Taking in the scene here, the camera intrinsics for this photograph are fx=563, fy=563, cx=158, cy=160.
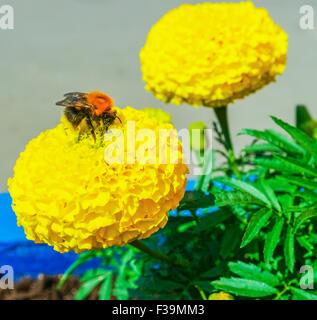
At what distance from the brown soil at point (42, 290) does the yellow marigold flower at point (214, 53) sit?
3.77 feet

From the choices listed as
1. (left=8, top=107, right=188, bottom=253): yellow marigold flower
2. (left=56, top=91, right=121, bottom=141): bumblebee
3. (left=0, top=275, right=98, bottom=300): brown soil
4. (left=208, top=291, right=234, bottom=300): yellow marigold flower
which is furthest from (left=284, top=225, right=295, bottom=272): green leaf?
(left=0, top=275, right=98, bottom=300): brown soil

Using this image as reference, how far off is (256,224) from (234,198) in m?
0.09

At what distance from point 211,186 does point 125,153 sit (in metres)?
0.58

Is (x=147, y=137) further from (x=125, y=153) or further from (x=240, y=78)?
(x=240, y=78)

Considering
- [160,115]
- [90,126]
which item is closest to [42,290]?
[160,115]

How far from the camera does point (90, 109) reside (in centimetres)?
107

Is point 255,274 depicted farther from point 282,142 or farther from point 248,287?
point 282,142

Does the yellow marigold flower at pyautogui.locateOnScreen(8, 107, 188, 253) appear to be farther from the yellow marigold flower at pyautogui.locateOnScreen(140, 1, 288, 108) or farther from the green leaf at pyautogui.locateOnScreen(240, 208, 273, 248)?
the yellow marigold flower at pyautogui.locateOnScreen(140, 1, 288, 108)

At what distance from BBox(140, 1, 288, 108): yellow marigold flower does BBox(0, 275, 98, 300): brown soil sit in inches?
45.2

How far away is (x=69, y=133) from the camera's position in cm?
110

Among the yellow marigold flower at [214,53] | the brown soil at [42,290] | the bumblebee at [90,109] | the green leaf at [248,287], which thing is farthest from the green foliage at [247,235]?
the brown soil at [42,290]

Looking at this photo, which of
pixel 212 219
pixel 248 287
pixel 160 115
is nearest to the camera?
pixel 248 287
